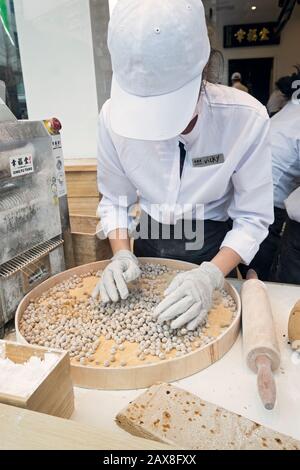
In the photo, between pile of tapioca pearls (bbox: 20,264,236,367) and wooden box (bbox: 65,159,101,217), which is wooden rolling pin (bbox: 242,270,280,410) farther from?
wooden box (bbox: 65,159,101,217)

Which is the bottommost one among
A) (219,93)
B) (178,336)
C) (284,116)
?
(178,336)

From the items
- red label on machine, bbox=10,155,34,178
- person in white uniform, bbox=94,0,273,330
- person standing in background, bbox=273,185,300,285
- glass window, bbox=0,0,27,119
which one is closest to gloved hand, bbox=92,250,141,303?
person in white uniform, bbox=94,0,273,330

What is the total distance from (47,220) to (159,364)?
57cm

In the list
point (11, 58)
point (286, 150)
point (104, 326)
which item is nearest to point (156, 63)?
point (104, 326)

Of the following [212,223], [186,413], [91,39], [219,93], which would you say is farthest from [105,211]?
[91,39]

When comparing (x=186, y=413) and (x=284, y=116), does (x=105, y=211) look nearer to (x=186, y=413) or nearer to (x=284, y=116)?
(x=186, y=413)

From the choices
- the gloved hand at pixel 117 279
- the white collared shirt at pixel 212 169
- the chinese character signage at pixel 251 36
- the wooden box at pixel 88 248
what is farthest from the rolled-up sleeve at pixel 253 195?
the chinese character signage at pixel 251 36

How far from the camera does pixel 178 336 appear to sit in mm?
927

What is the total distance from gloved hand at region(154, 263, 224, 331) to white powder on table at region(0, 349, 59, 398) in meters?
0.33

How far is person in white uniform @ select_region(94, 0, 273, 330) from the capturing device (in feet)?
2.79

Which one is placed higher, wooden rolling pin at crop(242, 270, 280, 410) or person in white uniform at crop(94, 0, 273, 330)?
person in white uniform at crop(94, 0, 273, 330)

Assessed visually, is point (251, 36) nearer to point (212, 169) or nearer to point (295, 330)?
point (212, 169)

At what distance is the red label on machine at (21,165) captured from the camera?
3.29 ft

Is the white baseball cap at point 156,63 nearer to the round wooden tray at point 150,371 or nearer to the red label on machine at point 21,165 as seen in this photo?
the red label on machine at point 21,165
